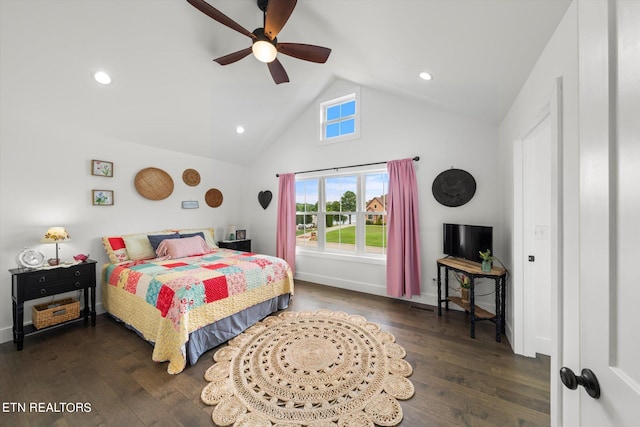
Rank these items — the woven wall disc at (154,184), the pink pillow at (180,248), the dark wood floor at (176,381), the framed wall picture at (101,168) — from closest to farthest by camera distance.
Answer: the dark wood floor at (176,381)
the framed wall picture at (101,168)
the pink pillow at (180,248)
the woven wall disc at (154,184)

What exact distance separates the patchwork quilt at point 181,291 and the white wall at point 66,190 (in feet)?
2.30

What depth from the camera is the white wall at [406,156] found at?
3.06m

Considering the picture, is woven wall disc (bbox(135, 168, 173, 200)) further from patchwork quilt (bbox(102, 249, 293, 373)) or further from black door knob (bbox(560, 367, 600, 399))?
black door knob (bbox(560, 367, 600, 399))

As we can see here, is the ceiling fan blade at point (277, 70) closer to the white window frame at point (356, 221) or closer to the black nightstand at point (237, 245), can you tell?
the white window frame at point (356, 221)

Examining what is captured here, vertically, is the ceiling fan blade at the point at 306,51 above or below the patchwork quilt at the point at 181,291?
above

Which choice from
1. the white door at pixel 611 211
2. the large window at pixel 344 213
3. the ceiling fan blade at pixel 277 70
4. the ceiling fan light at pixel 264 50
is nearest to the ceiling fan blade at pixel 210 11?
the ceiling fan light at pixel 264 50

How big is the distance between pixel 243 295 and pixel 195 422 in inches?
47.6

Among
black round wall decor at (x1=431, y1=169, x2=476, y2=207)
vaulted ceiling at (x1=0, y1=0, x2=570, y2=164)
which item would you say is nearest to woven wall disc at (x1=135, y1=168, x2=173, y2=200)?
vaulted ceiling at (x1=0, y1=0, x2=570, y2=164)

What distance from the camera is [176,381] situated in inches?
75.9

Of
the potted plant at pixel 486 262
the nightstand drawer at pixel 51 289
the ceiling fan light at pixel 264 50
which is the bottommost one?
the nightstand drawer at pixel 51 289

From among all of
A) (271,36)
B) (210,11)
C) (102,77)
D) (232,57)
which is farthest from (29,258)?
(271,36)

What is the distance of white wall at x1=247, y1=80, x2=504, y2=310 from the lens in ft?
10.0

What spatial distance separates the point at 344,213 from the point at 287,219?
110cm

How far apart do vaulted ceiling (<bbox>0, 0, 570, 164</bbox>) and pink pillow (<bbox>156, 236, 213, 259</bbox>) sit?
1.62 meters
